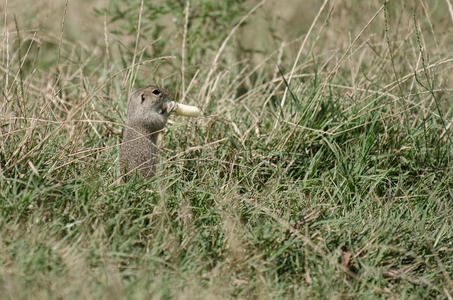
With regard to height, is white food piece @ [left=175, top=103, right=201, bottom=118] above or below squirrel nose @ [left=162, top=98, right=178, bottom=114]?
below

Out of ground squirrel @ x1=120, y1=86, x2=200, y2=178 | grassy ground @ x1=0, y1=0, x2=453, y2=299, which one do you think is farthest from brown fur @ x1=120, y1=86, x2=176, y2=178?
grassy ground @ x1=0, y1=0, x2=453, y2=299

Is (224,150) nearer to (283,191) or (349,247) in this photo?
(283,191)

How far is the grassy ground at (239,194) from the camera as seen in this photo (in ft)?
10.2

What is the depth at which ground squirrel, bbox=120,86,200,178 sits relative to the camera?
3.80m

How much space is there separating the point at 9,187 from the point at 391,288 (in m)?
2.03

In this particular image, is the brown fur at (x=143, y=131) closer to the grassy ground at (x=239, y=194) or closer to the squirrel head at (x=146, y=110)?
the squirrel head at (x=146, y=110)

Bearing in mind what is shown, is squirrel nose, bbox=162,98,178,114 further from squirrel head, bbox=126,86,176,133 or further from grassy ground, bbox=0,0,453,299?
grassy ground, bbox=0,0,453,299

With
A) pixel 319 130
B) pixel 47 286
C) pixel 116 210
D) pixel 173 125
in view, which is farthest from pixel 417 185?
pixel 47 286

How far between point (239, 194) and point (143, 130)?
684 millimetres

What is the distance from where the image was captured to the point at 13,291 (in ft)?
9.02

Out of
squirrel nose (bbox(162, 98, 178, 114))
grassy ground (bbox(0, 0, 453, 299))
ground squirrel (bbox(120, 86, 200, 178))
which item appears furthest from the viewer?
squirrel nose (bbox(162, 98, 178, 114))

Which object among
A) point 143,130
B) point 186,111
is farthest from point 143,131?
point 186,111

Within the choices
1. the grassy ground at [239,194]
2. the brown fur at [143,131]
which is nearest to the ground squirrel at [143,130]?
the brown fur at [143,131]

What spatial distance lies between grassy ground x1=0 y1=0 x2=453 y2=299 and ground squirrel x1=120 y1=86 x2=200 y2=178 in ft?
0.40
